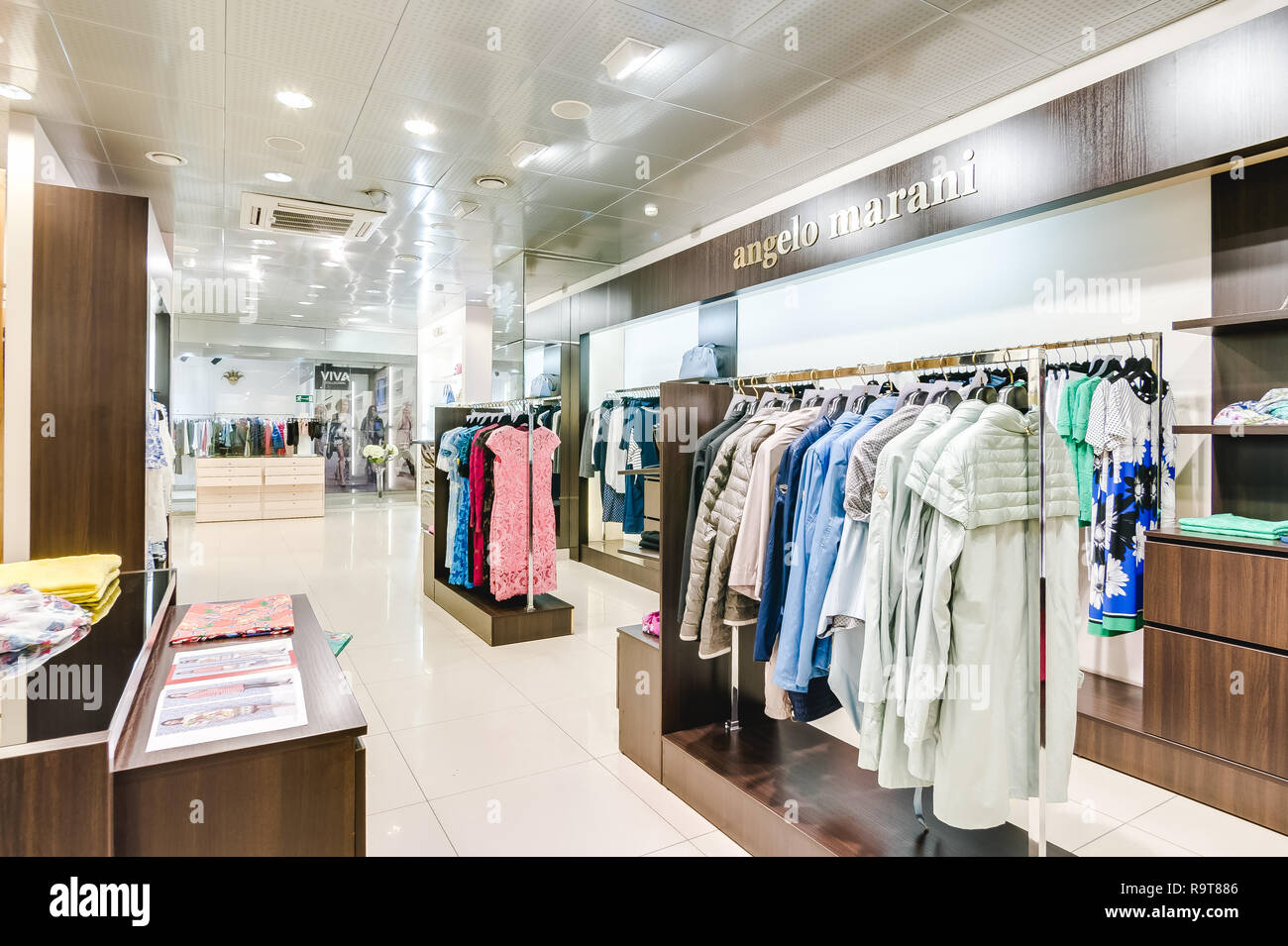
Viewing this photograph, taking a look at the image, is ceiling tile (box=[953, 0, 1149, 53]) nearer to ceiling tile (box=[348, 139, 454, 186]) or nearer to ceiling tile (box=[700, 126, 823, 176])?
ceiling tile (box=[700, 126, 823, 176])

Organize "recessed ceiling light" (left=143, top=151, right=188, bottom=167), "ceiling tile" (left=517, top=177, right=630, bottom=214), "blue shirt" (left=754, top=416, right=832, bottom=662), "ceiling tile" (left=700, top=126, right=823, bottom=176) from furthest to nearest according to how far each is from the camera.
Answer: "ceiling tile" (left=517, top=177, right=630, bottom=214)
"recessed ceiling light" (left=143, top=151, right=188, bottom=167)
"ceiling tile" (left=700, top=126, right=823, bottom=176)
"blue shirt" (left=754, top=416, right=832, bottom=662)

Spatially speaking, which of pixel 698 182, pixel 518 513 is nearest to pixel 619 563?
pixel 518 513

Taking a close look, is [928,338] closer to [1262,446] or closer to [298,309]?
[1262,446]

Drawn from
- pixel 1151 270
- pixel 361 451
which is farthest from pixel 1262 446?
pixel 361 451

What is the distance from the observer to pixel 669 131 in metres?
4.44

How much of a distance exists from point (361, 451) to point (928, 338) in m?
12.1

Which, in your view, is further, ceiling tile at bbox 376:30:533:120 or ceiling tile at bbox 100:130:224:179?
ceiling tile at bbox 100:130:224:179

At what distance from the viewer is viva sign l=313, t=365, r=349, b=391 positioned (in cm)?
1357

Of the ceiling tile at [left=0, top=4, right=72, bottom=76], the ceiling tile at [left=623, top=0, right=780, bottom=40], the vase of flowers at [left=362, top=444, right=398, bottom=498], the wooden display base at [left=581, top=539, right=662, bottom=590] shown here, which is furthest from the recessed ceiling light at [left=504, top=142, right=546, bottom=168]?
the vase of flowers at [left=362, top=444, right=398, bottom=498]

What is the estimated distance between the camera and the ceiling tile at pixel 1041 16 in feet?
10.2

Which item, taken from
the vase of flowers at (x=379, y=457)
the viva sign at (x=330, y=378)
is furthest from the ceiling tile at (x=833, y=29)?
the viva sign at (x=330, y=378)

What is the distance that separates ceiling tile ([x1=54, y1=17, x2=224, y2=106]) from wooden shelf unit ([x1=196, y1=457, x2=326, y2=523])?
7892 mm

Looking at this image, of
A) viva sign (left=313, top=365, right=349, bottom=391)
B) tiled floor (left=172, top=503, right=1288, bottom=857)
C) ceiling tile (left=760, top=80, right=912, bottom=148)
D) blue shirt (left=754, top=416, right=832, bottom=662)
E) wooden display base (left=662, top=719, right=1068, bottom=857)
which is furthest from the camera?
viva sign (left=313, top=365, right=349, bottom=391)
